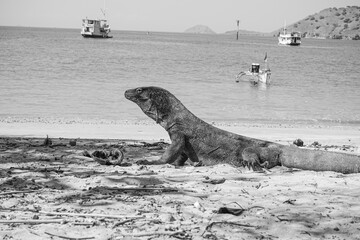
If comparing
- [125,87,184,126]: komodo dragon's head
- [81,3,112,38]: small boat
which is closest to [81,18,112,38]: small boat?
[81,3,112,38]: small boat

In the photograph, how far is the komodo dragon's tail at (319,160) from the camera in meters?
7.75

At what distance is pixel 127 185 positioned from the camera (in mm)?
6562

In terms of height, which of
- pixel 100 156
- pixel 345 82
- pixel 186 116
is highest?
pixel 186 116

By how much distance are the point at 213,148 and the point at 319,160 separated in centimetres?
152

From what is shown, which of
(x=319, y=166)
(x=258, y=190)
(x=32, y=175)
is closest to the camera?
(x=258, y=190)

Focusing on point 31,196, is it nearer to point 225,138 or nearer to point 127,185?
point 127,185

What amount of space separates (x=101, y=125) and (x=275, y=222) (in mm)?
12161

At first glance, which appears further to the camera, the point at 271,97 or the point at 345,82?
the point at 345,82

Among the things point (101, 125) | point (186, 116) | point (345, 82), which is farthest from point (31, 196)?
point (345, 82)

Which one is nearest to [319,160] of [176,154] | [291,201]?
[176,154]

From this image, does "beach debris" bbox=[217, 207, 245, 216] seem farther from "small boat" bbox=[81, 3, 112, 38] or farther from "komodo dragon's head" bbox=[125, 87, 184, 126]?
"small boat" bbox=[81, 3, 112, 38]

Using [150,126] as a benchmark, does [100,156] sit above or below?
above

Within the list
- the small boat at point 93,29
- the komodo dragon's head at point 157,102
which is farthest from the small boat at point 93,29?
the komodo dragon's head at point 157,102

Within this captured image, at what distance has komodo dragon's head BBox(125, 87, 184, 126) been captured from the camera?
8523mm
